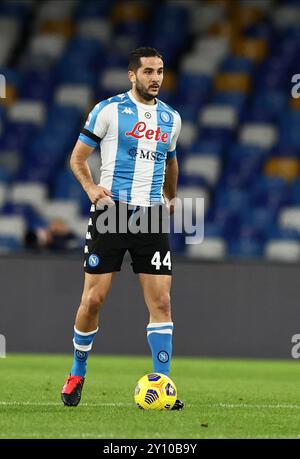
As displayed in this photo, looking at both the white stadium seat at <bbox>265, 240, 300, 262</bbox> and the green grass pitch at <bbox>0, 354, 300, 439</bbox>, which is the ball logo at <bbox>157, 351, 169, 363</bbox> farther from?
the white stadium seat at <bbox>265, 240, 300, 262</bbox>

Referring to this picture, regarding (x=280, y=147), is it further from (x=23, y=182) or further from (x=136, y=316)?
(x=136, y=316)

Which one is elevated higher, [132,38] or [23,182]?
[132,38]

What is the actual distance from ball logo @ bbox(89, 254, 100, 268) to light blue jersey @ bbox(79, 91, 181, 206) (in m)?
0.39

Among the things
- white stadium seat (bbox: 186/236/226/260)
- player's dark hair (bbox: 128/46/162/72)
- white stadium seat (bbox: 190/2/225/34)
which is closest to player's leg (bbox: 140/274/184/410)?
player's dark hair (bbox: 128/46/162/72)

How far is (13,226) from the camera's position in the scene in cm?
1858

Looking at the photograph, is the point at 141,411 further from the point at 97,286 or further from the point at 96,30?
the point at 96,30

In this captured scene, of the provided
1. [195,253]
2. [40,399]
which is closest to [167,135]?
[40,399]

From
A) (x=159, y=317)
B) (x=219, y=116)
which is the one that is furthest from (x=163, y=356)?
(x=219, y=116)

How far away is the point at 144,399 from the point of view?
303 inches

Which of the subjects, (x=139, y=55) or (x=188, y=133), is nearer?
(x=139, y=55)

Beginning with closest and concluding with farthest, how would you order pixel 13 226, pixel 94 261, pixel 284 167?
pixel 94 261 → pixel 13 226 → pixel 284 167

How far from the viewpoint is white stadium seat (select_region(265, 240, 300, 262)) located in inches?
681

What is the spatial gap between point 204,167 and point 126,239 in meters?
11.7

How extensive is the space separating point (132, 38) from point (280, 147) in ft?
12.5
